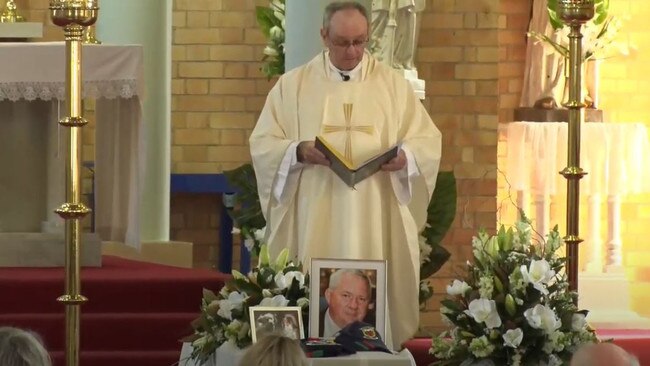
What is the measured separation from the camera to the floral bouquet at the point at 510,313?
6359 millimetres

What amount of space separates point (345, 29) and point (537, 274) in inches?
49.6

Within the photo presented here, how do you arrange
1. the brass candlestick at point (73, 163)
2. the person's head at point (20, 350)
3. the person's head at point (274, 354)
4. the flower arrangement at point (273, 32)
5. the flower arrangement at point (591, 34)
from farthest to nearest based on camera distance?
1. the flower arrangement at point (591, 34)
2. the flower arrangement at point (273, 32)
3. the brass candlestick at point (73, 163)
4. the person's head at point (274, 354)
5. the person's head at point (20, 350)

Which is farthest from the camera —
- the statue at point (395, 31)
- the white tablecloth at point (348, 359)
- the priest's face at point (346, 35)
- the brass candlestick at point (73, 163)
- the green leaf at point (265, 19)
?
the green leaf at point (265, 19)

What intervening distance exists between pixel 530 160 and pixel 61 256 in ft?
13.4

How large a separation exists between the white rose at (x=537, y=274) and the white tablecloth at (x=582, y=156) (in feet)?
17.5

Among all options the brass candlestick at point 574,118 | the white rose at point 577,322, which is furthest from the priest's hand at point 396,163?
the white rose at point 577,322

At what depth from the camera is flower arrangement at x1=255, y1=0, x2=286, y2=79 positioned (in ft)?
34.5

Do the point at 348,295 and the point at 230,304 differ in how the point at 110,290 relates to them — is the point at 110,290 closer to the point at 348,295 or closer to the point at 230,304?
the point at 230,304

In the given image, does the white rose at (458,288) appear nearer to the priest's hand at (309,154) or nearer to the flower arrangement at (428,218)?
the priest's hand at (309,154)

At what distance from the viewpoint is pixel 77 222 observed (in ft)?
21.2

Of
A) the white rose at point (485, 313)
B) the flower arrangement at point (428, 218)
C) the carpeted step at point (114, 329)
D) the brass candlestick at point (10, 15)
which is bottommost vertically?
the carpeted step at point (114, 329)

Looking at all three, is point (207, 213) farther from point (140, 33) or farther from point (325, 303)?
point (325, 303)

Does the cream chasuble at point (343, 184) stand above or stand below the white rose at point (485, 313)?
above

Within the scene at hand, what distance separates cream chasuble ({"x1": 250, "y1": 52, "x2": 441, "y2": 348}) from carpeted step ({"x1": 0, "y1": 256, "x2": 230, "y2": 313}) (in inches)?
55.6
